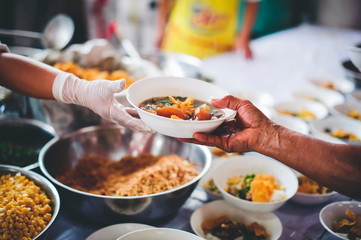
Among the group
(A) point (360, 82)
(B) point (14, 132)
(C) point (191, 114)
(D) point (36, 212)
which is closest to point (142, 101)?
(C) point (191, 114)

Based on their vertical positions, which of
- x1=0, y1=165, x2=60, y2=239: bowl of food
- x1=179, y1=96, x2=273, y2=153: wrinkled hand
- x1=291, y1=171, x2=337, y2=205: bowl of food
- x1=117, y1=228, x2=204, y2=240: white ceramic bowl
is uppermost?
x1=179, y1=96, x2=273, y2=153: wrinkled hand

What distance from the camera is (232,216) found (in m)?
1.46

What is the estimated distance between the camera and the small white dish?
1180 mm

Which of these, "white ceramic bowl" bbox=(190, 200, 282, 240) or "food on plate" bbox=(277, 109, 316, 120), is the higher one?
"food on plate" bbox=(277, 109, 316, 120)

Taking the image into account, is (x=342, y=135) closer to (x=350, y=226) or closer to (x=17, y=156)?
(x=350, y=226)

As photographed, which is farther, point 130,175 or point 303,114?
point 303,114

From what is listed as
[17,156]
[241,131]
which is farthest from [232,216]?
[17,156]

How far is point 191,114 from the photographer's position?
1.17 m

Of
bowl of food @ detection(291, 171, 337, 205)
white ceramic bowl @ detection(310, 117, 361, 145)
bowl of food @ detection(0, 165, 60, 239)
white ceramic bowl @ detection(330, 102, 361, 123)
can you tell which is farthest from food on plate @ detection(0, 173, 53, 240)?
white ceramic bowl @ detection(330, 102, 361, 123)

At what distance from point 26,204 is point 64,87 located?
0.56 m

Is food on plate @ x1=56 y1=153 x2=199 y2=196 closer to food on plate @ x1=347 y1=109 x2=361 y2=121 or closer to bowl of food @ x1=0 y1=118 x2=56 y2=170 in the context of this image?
bowl of food @ x1=0 y1=118 x2=56 y2=170

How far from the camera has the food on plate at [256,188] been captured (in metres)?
1.45

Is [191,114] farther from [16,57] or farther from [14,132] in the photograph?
[14,132]

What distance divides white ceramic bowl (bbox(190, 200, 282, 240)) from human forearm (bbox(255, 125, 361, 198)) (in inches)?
13.5
